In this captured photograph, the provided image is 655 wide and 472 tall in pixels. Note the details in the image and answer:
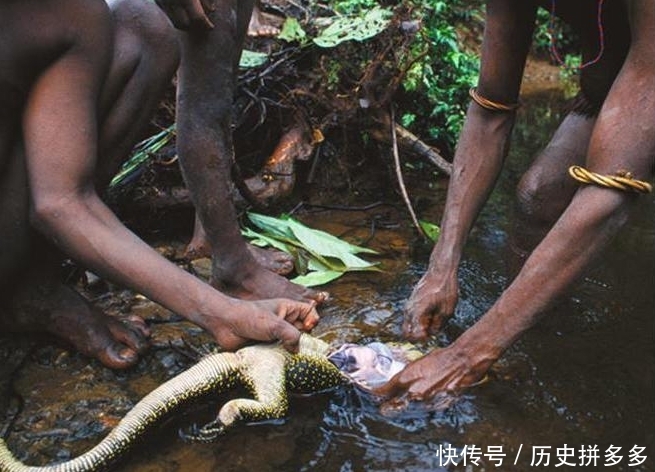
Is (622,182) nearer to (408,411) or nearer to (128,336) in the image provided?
(408,411)

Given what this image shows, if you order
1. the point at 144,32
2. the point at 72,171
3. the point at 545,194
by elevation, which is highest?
the point at 144,32

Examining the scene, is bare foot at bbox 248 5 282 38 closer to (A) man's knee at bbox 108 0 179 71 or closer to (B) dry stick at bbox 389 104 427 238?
(B) dry stick at bbox 389 104 427 238

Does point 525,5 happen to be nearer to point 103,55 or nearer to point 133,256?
point 103,55

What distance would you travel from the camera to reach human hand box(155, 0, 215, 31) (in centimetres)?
201

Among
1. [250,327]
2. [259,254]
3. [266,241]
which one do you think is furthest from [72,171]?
[266,241]

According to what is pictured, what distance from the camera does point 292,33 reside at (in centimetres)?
362

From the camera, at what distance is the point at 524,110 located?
629cm

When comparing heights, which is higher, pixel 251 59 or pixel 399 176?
pixel 251 59

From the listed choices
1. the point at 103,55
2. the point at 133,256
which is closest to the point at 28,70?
the point at 103,55

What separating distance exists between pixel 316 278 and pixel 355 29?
4.72ft

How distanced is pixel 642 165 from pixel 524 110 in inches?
186

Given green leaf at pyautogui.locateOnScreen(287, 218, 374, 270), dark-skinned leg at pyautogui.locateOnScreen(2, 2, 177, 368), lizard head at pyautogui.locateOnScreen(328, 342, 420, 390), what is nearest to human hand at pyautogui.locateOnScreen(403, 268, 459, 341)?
lizard head at pyautogui.locateOnScreen(328, 342, 420, 390)

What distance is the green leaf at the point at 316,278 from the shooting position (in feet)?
8.85

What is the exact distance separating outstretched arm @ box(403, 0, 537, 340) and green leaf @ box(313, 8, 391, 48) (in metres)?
1.19
